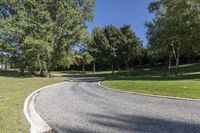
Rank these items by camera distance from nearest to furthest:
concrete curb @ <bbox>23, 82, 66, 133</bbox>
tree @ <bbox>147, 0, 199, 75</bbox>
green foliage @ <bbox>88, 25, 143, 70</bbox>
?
concrete curb @ <bbox>23, 82, 66, 133</bbox> → tree @ <bbox>147, 0, 199, 75</bbox> → green foliage @ <bbox>88, 25, 143, 70</bbox>

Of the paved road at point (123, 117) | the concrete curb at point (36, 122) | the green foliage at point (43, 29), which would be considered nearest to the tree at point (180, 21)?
the green foliage at point (43, 29)

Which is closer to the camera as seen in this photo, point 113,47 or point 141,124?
point 141,124

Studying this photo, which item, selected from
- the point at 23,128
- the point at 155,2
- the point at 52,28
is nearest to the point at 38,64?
the point at 52,28

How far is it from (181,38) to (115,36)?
113ft

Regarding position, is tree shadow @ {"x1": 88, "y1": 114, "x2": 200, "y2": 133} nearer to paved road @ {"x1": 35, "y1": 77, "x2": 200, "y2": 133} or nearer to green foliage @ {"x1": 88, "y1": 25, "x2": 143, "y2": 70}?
paved road @ {"x1": 35, "y1": 77, "x2": 200, "y2": 133}

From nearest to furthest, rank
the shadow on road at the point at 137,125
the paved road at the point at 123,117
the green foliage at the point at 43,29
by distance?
the shadow on road at the point at 137,125, the paved road at the point at 123,117, the green foliage at the point at 43,29

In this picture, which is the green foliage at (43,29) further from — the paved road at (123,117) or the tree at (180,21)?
the paved road at (123,117)

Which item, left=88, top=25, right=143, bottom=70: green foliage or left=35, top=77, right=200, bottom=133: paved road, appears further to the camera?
left=88, top=25, right=143, bottom=70: green foliage

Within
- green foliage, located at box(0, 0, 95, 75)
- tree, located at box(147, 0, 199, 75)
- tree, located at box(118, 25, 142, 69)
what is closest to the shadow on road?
tree, located at box(147, 0, 199, 75)

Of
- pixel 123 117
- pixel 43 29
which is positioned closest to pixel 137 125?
pixel 123 117

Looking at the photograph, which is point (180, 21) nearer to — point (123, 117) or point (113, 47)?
point (123, 117)

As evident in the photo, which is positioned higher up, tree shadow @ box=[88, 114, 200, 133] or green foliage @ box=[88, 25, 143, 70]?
green foliage @ box=[88, 25, 143, 70]

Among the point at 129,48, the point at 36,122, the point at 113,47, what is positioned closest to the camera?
the point at 36,122

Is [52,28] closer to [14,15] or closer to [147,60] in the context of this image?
[14,15]
